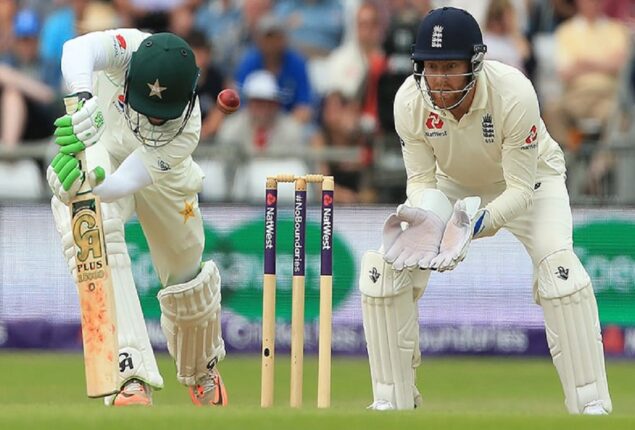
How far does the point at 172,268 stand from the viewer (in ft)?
25.7

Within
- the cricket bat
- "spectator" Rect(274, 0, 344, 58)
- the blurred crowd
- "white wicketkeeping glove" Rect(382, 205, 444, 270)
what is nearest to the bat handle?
the cricket bat

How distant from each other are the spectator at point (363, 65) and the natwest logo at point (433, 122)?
16.6 feet

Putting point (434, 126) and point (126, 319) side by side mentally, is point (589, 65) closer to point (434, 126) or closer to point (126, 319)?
point (434, 126)

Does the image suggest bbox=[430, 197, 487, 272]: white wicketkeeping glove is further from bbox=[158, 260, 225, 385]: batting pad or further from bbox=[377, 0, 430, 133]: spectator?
bbox=[377, 0, 430, 133]: spectator

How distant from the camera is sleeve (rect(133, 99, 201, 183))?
717 centimetres

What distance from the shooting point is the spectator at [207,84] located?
39.8ft

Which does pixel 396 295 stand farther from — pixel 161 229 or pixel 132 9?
pixel 132 9

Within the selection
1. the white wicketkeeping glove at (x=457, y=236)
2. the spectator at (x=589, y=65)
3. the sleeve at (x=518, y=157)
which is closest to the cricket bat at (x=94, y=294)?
the white wicketkeeping glove at (x=457, y=236)

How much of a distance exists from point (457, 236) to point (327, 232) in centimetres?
59

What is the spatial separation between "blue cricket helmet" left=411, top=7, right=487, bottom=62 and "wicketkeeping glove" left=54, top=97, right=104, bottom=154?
1336mm

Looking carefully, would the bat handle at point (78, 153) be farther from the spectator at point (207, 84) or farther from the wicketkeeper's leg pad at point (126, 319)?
the spectator at point (207, 84)

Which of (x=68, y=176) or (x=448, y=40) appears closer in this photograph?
(x=68, y=176)

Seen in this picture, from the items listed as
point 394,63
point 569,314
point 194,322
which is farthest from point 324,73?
point 569,314

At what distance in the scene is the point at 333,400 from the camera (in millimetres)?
8391
